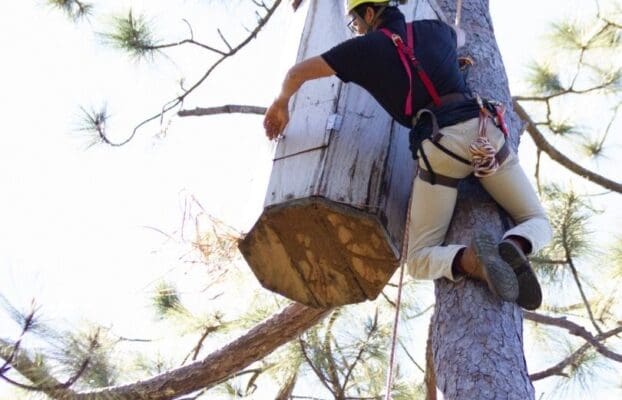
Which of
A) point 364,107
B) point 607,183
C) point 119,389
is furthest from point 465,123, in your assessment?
point 607,183

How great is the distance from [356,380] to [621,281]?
1.22 metres

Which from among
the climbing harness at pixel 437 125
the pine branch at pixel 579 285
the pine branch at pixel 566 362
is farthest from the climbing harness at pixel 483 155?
the pine branch at pixel 579 285

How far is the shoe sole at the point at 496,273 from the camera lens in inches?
83.5

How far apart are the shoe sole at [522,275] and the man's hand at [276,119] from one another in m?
0.68

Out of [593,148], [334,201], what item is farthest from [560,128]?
[334,201]

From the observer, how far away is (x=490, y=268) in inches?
83.2

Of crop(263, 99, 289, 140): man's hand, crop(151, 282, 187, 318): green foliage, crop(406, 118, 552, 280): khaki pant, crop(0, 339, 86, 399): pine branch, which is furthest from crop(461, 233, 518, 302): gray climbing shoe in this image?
crop(151, 282, 187, 318): green foliage

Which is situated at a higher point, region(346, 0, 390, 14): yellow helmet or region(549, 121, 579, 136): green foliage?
region(549, 121, 579, 136): green foliage

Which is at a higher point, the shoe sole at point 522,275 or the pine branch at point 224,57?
the pine branch at point 224,57

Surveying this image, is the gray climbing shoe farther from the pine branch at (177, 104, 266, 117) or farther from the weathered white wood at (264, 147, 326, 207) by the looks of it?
the pine branch at (177, 104, 266, 117)

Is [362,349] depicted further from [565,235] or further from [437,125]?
[437,125]

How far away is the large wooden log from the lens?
7.90 ft

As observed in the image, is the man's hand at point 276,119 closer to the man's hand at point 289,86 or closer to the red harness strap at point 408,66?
the man's hand at point 289,86

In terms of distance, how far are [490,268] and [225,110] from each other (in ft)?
5.88
